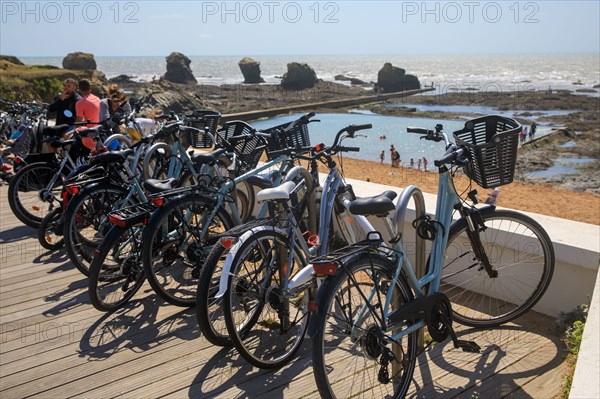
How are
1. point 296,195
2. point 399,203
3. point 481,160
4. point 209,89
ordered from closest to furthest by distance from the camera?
point 399,203, point 481,160, point 296,195, point 209,89

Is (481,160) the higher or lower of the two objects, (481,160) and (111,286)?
the higher

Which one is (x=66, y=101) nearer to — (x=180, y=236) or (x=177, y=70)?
(x=180, y=236)

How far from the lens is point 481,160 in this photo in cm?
307

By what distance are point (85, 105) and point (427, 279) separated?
5.21 m

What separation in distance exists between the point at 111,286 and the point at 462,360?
7.50 feet

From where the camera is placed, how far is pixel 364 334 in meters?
2.43

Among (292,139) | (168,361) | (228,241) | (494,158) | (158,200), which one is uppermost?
(292,139)

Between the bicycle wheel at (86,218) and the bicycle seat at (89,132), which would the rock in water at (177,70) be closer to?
the bicycle seat at (89,132)

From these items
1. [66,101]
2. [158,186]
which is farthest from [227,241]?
[66,101]

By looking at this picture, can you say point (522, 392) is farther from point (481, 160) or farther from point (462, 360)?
point (481, 160)

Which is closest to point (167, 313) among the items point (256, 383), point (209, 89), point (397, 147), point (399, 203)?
point (256, 383)

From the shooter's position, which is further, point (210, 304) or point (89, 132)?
point (89, 132)

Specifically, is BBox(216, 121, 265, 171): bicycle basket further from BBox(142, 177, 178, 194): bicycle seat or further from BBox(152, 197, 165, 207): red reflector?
BBox(152, 197, 165, 207): red reflector

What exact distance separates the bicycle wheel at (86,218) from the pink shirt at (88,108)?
266 cm
